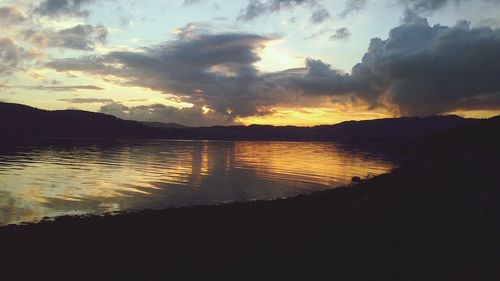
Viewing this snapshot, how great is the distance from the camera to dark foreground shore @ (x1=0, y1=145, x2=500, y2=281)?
1477 centimetres

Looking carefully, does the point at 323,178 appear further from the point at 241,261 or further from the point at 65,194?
the point at 241,261

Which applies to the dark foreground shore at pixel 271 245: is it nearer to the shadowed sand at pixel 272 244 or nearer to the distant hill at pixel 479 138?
the shadowed sand at pixel 272 244

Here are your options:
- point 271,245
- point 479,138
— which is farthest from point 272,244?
point 479,138

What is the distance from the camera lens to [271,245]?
61.6 ft

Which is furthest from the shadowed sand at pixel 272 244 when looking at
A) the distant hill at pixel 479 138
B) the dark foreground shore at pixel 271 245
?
the distant hill at pixel 479 138

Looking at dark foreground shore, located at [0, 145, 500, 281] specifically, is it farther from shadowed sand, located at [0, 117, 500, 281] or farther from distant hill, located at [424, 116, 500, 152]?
distant hill, located at [424, 116, 500, 152]

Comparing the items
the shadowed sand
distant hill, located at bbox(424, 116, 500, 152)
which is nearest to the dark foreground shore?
the shadowed sand

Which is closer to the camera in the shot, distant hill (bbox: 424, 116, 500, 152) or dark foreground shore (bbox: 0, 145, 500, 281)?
dark foreground shore (bbox: 0, 145, 500, 281)

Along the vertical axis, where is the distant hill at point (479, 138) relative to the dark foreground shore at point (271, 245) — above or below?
above

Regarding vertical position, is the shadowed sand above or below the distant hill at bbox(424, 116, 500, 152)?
below

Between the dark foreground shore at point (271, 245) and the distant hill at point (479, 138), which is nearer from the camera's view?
the dark foreground shore at point (271, 245)

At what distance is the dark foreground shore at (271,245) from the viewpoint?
14.8 meters

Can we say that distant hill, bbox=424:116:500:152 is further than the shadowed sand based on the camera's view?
Yes

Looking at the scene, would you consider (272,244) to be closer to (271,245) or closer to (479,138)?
(271,245)
